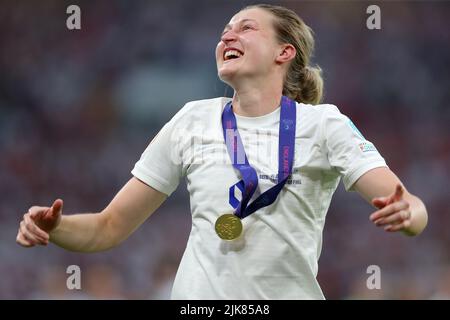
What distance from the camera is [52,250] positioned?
17.1 feet

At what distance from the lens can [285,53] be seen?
2900 mm

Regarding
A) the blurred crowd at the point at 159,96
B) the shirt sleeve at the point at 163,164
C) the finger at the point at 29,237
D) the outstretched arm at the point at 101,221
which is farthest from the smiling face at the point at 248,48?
the blurred crowd at the point at 159,96

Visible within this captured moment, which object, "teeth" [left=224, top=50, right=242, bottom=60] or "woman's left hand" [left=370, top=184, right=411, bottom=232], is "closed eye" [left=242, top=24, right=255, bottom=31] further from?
"woman's left hand" [left=370, top=184, right=411, bottom=232]

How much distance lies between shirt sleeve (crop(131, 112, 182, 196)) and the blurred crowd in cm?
262

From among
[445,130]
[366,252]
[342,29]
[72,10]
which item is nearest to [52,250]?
[72,10]

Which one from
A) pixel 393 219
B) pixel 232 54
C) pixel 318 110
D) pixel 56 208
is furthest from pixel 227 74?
pixel 393 219

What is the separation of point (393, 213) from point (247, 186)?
1.83 ft

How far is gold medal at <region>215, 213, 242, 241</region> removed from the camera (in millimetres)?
2395

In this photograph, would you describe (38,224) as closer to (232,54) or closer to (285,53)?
(232,54)

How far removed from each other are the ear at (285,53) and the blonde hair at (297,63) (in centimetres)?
3

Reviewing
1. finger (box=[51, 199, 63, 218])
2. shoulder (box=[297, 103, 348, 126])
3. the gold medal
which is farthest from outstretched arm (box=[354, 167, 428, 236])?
finger (box=[51, 199, 63, 218])

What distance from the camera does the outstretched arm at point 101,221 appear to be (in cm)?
237

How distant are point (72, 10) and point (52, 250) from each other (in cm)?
180

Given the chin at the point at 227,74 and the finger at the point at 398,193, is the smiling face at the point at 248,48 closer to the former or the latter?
the chin at the point at 227,74
